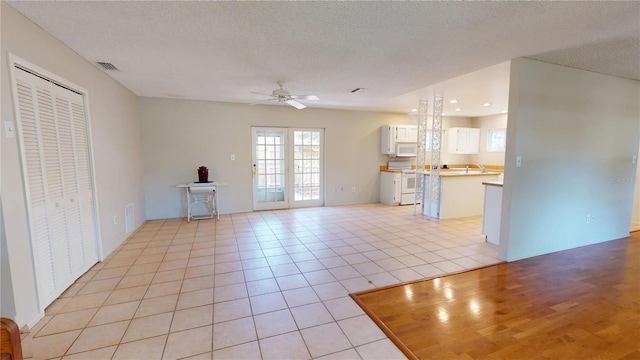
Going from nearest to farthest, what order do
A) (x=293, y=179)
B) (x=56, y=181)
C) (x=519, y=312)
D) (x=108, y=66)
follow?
1. (x=519, y=312)
2. (x=56, y=181)
3. (x=108, y=66)
4. (x=293, y=179)

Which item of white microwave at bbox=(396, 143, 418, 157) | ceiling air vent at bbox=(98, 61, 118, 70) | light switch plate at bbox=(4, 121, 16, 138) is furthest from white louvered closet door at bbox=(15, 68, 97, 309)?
white microwave at bbox=(396, 143, 418, 157)

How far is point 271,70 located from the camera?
3379mm

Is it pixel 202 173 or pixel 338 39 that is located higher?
pixel 338 39

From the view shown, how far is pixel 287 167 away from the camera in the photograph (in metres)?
6.09

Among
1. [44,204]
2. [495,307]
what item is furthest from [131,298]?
[495,307]

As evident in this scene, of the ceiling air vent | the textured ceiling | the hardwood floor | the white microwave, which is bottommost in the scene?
the hardwood floor

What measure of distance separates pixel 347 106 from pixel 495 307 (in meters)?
4.70

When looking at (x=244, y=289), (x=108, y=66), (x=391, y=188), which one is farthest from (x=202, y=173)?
(x=391, y=188)

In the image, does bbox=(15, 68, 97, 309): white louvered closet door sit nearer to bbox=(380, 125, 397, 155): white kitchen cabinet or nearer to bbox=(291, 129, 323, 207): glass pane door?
bbox=(291, 129, 323, 207): glass pane door

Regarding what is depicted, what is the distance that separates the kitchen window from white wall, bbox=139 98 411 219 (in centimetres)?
331

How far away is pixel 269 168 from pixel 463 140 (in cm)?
525

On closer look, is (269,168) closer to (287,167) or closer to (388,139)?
(287,167)

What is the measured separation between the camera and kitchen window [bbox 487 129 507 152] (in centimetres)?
706

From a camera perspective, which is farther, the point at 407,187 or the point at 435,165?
the point at 407,187
